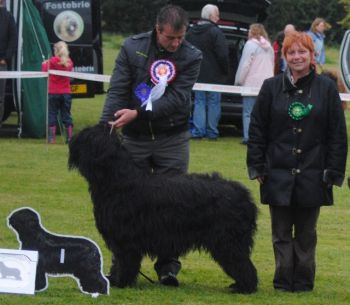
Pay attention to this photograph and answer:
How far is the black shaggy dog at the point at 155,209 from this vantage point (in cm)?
614

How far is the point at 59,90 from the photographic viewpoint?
13914 millimetres

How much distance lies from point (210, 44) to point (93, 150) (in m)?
8.50

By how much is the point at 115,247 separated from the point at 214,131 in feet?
29.0

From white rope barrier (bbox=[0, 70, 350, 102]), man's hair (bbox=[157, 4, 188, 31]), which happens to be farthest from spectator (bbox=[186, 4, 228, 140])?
man's hair (bbox=[157, 4, 188, 31])

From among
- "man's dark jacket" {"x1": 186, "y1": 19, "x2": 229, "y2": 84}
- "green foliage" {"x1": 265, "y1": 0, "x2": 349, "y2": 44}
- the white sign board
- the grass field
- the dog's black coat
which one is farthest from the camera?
"green foliage" {"x1": 265, "y1": 0, "x2": 349, "y2": 44}

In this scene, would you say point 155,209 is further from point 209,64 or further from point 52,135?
point 209,64

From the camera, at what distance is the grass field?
6199 millimetres

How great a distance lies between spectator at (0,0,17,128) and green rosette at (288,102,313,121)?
8.36 metres

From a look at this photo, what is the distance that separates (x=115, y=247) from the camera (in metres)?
6.25

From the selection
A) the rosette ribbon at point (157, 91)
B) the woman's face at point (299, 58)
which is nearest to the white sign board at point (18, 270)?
the rosette ribbon at point (157, 91)

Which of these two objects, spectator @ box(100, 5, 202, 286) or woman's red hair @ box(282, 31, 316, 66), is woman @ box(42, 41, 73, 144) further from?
woman's red hair @ box(282, 31, 316, 66)

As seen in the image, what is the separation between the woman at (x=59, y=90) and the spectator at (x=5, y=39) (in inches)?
21.2

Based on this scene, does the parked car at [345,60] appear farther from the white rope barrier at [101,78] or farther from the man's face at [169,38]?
the man's face at [169,38]

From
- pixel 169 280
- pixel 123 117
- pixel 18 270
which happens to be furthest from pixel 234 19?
pixel 18 270
